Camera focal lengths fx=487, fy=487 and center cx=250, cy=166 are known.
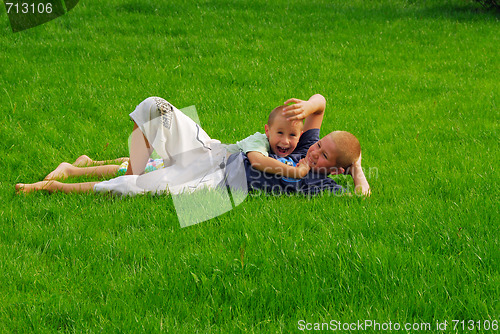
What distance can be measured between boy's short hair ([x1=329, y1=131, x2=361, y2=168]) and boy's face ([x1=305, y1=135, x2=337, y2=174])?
4 cm

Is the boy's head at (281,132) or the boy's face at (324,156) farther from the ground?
the boy's head at (281,132)

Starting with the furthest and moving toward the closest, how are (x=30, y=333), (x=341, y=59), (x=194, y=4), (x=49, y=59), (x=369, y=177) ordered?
(x=194, y=4), (x=341, y=59), (x=49, y=59), (x=369, y=177), (x=30, y=333)

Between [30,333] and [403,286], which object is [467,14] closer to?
[403,286]

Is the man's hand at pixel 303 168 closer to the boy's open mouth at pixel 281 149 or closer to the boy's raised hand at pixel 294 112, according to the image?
the boy's open mouth at pixel 281 149

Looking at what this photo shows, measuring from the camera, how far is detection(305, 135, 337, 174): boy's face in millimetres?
4266

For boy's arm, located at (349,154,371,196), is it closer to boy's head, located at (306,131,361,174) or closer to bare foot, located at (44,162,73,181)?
boy's head, located at (306,131,361,174)

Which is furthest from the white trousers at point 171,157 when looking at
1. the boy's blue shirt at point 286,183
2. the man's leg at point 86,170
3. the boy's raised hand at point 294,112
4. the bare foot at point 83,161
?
the bare foot at point 83,161

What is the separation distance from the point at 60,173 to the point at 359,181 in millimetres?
2930

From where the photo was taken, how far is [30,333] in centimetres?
254

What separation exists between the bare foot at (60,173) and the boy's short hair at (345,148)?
268 cm

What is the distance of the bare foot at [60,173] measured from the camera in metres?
4.83

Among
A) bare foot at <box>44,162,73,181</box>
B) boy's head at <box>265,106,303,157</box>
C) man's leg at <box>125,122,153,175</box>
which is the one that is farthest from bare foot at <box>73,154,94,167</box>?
boy's head at <box>265,106,303,157</box>

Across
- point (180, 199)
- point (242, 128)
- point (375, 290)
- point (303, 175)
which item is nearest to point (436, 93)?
point (242, 128)

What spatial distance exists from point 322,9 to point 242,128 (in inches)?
327
